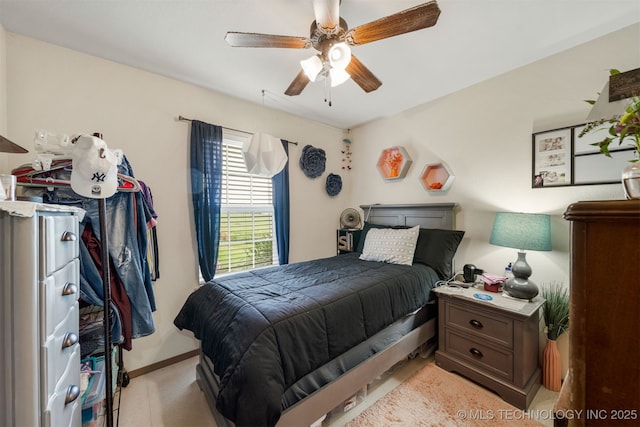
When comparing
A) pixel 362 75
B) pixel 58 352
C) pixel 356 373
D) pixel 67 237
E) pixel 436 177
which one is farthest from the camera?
pixel 436 177

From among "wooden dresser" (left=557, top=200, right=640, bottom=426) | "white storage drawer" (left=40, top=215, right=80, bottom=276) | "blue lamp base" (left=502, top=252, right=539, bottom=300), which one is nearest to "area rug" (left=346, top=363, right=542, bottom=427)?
"blue lamp base" (left=502, top=252, right=539, bottom=300)

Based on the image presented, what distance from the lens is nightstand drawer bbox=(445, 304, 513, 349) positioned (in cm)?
164

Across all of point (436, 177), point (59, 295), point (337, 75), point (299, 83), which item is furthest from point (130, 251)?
point (436, 177)

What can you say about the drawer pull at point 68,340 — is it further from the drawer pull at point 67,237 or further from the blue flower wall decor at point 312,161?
the blue flower wall decor at point 312,161

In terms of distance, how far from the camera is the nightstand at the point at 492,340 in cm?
159

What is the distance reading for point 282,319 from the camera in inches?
49.3

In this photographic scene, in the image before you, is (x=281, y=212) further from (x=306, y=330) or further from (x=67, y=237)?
(x=67, y=237)

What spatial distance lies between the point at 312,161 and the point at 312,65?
5.42 ft

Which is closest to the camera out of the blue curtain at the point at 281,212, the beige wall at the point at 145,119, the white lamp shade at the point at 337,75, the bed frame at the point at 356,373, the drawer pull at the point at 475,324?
the bed frame at the point at 356,373

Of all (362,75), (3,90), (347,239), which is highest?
(362,75)

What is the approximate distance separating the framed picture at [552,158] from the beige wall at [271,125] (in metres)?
0.06

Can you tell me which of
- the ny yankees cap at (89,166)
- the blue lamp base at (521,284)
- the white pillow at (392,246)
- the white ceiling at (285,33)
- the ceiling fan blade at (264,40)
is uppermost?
the white ceiling at (285,33)

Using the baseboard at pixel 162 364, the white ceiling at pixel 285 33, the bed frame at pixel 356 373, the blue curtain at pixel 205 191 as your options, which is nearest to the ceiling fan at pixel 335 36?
the white ceiling at pixel 285 33

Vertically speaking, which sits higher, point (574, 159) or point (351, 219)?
point (574, 159)
